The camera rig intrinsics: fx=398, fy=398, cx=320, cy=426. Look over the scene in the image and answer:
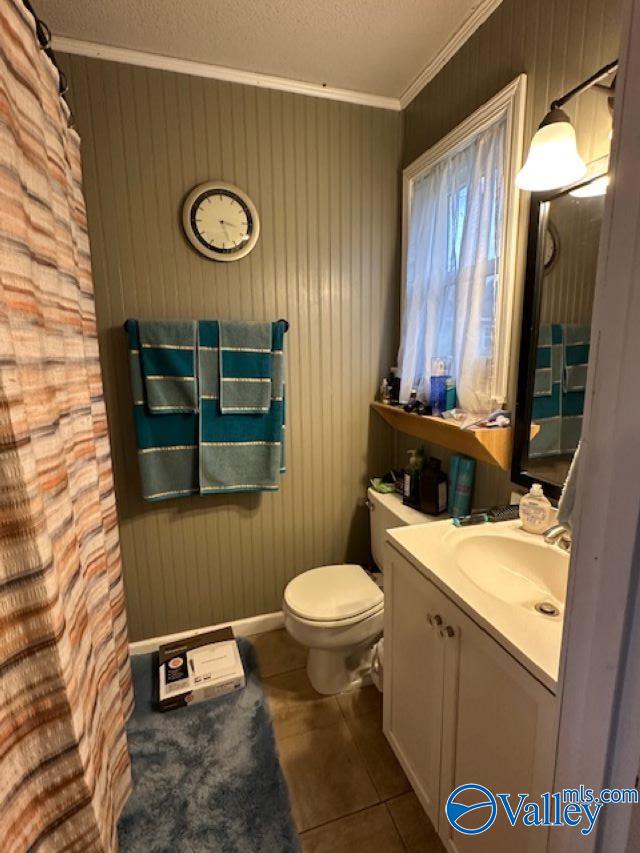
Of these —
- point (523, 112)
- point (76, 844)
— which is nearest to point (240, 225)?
point (523, 112)

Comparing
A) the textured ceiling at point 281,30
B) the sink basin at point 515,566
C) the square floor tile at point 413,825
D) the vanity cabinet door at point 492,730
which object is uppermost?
the textured ceiling at point 281,30

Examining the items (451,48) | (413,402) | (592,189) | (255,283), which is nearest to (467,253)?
(592,189)

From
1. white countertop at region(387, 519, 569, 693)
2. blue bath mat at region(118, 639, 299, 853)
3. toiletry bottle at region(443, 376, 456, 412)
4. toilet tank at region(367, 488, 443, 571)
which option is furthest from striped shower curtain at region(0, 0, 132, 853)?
toiletry bottle at region(443, 376, 456, 412)

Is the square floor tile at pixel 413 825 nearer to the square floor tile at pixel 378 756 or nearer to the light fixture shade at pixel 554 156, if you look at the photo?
the square floor tile at pixel 378 756

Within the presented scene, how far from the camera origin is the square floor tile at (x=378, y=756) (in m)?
1.31

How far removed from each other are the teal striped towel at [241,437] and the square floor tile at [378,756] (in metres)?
0.99

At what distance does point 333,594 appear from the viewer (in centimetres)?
167

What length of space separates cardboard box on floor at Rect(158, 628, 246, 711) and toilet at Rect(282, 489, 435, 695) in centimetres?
35

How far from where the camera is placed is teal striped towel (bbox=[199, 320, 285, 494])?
1747mm

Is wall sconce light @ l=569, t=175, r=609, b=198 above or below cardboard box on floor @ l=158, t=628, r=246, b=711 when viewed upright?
above

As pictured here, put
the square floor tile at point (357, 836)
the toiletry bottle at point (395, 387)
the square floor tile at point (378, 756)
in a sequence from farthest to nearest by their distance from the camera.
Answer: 1. the toiletry bottle at point (395, 387)
2. the square floor tile at point (378, 756)
3. the square floor tile at point (357, 836)

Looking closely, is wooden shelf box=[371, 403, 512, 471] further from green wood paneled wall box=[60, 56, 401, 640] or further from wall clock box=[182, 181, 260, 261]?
wall clock box=[182, 181, 260, 261]

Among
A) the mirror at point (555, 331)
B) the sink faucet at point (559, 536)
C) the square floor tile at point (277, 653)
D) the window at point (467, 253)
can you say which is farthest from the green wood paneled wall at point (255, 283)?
the sink faucet at point (559, 536)

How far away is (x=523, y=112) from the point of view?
4.06 feet
